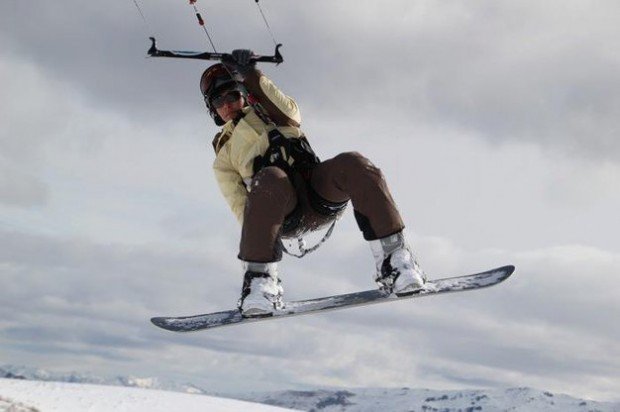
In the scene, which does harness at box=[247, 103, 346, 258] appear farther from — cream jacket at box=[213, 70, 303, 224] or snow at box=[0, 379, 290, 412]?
snow at box=[0, 379, 290, 412]

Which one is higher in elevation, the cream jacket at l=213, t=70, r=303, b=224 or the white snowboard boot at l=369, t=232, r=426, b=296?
the cream jacket at l=213, t=70, r=303, b=224

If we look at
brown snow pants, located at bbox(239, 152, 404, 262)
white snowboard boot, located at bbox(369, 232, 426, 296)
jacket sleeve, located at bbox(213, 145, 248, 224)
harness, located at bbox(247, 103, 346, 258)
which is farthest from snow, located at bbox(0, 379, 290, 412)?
white snowboard boot, located at bbox(369, 232, 426, 296)

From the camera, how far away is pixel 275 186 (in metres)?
8.69

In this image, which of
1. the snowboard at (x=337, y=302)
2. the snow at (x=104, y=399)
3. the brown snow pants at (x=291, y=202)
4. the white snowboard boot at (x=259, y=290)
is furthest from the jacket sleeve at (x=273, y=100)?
the snow at (x=104, y=399)

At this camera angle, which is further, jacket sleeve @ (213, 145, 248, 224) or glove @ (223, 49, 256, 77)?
jacket sleeve @ (213, 145, 248, 224)

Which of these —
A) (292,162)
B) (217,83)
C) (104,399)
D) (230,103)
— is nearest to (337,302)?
(292,162)

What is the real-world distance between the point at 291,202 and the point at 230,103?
1874 millimetres

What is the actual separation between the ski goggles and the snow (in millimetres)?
15692

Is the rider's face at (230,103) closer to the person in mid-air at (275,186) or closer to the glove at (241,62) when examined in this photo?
the person in mid-air at (275,186)

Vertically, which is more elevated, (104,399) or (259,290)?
(259,290)

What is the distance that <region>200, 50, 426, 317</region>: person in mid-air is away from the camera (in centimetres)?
854

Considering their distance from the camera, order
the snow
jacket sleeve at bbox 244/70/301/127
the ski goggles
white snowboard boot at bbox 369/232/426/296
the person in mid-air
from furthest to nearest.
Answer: the snow → the ski goggles → jacket sleeve at bbox 244/70/301/127 → the person in mid-air → white snowboard boot at bbox 369/232/426/296

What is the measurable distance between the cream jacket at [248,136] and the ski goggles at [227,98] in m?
0.21

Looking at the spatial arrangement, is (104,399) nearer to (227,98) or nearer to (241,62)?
(227,98)
